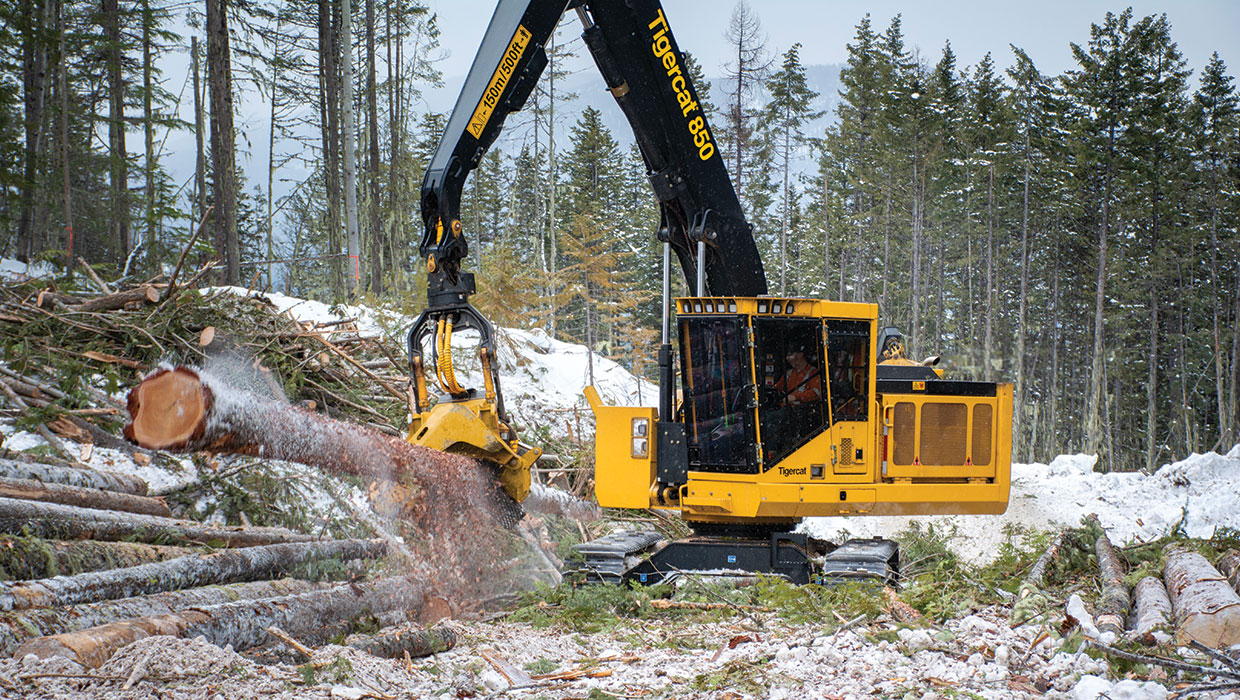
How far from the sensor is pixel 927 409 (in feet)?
22.5

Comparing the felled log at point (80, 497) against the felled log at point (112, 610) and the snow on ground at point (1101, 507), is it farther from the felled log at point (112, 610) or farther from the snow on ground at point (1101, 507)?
the snow on ground at point (1101, 507)

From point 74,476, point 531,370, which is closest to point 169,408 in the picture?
point 74,476

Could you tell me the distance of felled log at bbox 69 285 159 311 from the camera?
859 cm

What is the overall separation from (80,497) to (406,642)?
2.92 meters

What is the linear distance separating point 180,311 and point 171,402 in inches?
197

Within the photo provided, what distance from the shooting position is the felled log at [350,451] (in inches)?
168

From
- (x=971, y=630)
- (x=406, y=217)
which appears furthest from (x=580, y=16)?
(x=406, y=217)

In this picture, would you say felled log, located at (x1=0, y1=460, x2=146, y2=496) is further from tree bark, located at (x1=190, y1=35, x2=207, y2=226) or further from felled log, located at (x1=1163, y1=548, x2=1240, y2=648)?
tree bark, located at (x1=190, y1=35, x2=207, y2=226)

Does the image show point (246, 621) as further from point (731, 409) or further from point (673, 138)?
point (673, 138)

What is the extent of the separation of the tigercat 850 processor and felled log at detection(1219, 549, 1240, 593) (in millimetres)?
1543

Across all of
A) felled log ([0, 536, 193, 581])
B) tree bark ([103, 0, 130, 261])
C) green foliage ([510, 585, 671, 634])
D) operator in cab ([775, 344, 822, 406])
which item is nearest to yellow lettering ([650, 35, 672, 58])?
operator in cab ([775, 344, 822, 406])

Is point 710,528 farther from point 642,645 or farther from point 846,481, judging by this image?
point 642,645

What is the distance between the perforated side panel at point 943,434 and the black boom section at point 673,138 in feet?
5.79

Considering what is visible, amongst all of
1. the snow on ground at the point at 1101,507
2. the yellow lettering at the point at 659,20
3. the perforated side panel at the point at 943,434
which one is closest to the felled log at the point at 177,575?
the perforated side panel at the point at 943,434
